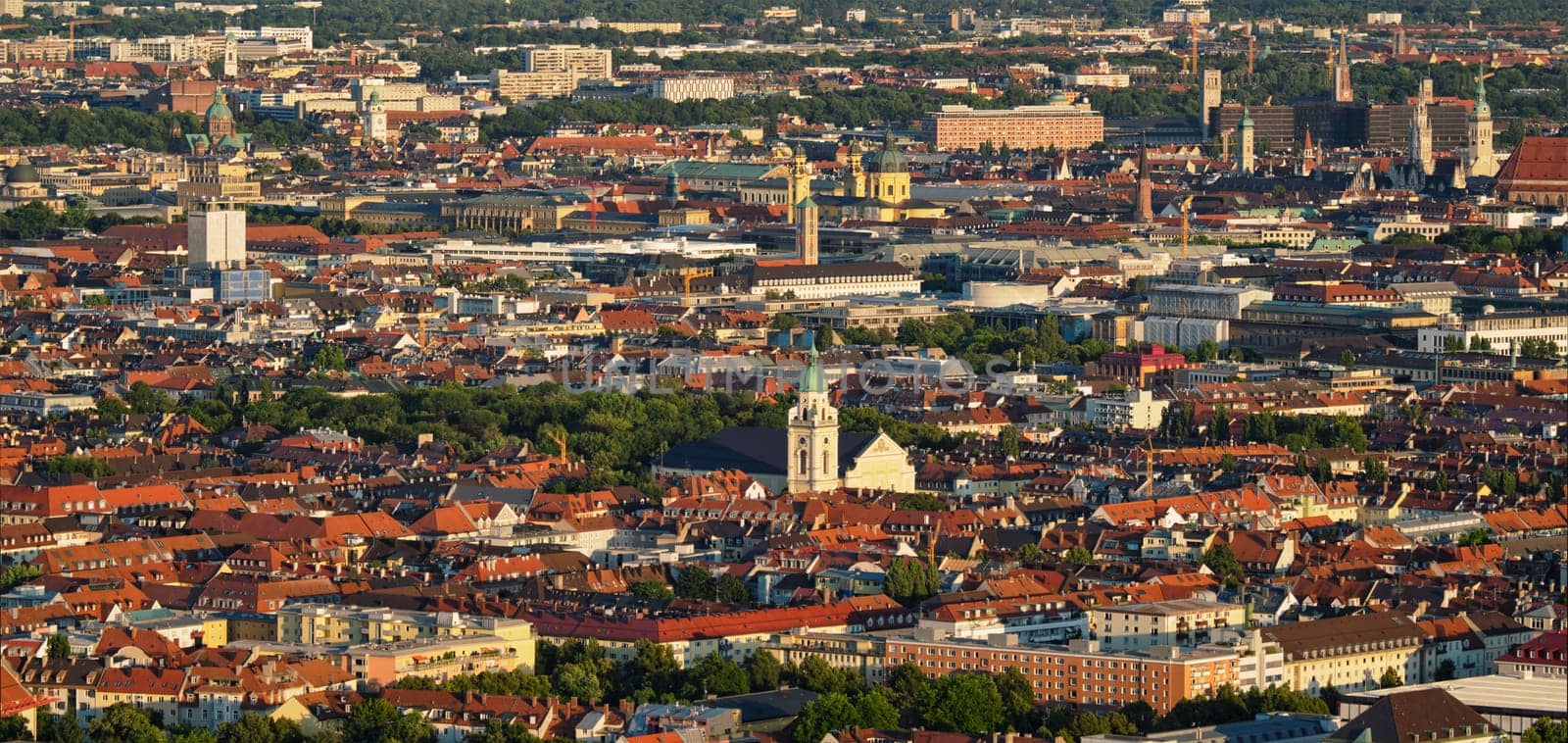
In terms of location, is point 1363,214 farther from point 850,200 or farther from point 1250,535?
point 1250,535

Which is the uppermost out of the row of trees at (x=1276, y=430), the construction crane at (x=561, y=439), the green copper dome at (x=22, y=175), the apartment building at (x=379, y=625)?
the apartment building at (x=379, y=625)

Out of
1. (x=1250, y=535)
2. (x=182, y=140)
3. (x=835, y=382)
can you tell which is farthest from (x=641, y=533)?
(x=182, y=140)

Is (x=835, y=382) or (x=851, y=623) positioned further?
(x=835, y=382)

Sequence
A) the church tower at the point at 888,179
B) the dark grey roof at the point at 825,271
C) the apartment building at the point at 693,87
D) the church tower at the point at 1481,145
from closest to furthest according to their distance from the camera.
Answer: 1. the dark grey roof at the point at 825,271
2. the church tower at the point at 888,179
3. the church tower at the point at 1481,145
4. the apartment building at the point at 693,87

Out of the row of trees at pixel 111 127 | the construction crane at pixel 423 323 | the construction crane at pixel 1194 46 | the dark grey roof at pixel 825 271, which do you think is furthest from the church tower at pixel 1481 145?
the construction crane at pixel 423 323

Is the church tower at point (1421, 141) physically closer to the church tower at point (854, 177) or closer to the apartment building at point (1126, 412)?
the church tower at point (854, 177)
